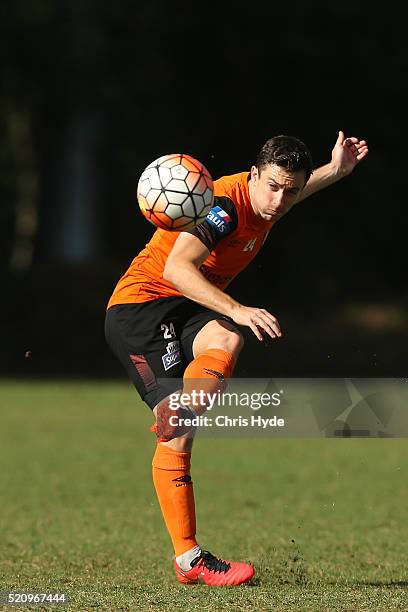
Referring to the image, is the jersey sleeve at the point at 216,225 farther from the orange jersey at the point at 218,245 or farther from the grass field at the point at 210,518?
the grass field at the point at 210,518

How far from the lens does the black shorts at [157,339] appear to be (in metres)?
6.77

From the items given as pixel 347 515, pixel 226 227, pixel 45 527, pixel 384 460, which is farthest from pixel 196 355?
pixel 384 460

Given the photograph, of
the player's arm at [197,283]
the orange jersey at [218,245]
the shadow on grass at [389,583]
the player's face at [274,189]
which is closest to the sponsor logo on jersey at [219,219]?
the orange jersey at [218,245]

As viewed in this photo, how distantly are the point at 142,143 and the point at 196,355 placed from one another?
2527 centimetres

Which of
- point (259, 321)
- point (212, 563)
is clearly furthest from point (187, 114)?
point (259, 321)

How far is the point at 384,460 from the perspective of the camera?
13602 millimetres

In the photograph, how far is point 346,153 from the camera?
A: 302 inches

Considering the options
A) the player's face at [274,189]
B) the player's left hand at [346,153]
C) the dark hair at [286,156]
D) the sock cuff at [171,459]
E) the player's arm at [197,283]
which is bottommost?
the sock cuff at [171,459]

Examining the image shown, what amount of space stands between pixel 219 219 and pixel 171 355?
843 mm

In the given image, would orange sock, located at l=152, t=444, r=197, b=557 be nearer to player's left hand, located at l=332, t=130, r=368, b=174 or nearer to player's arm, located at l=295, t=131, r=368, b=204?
player's arm, located at l=295, t=131, r=368, b=204

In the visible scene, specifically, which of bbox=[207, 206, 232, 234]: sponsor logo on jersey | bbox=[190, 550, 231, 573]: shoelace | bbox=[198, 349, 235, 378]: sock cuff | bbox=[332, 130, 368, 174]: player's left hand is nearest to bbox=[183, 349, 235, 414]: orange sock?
bbox=[198, 349, 235, 378]: sock cuff

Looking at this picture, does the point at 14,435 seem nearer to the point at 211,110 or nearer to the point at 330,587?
the point at 330,587

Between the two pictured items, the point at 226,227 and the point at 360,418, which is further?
the point at 360,418

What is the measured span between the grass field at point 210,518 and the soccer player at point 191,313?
1.38ft
